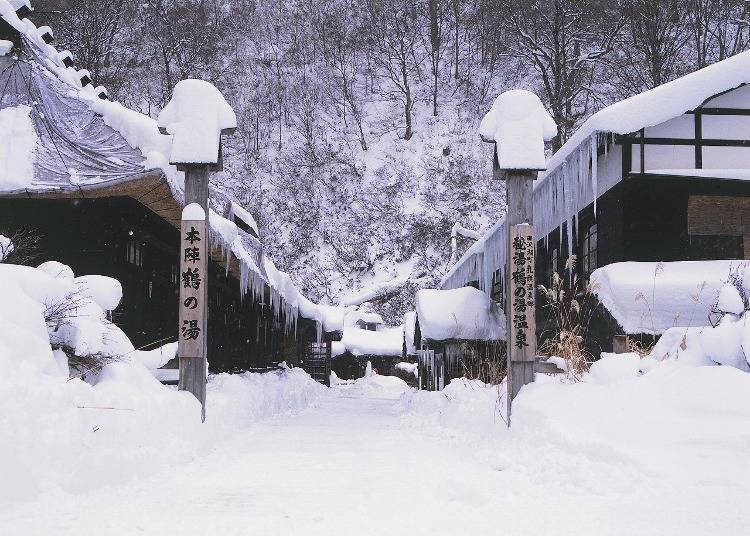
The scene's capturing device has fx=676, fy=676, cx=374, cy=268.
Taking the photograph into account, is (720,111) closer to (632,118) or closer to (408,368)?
(632,118)

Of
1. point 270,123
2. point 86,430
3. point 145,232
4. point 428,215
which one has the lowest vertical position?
point 86,430

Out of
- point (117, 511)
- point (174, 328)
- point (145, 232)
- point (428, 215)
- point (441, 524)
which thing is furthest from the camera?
point (428, 215)

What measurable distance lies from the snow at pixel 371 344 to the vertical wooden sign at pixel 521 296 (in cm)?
3029

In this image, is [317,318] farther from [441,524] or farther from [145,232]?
[441,524]

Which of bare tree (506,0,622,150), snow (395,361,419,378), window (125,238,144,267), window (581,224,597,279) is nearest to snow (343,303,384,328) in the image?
snow (395,361,419,378)

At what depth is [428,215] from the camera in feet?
145

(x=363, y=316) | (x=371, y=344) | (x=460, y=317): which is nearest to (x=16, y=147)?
(x=460, y=317)

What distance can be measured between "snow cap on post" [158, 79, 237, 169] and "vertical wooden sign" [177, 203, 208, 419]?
0.61 meters

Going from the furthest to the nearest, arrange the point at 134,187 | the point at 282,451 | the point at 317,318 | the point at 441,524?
1. the point at 317,318
2. the point at 134,187
3. the point at 282,451
4. the point at 441,524

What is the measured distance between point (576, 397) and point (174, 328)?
32.0ft

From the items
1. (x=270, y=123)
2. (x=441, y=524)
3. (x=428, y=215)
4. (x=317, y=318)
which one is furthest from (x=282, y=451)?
(x=270, y=123)

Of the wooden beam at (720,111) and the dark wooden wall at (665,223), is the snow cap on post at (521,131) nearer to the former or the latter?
the dark wooden wall at (665,223)

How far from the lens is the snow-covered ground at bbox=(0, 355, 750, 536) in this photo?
3.71 m

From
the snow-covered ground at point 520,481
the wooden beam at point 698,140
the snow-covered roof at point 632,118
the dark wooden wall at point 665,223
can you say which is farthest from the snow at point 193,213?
the wooden beam at point 698,140
